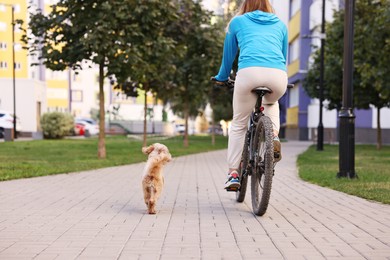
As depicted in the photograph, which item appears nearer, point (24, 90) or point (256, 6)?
point (256, 6)

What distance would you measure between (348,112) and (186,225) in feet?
17.3

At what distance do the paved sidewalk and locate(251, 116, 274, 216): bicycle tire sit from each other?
18 cm

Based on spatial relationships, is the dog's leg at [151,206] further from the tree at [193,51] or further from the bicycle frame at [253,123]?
the tree at [193,51]

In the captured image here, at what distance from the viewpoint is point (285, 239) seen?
184 inches

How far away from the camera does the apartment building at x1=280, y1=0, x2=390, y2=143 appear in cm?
3758

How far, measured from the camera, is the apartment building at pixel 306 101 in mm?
37584

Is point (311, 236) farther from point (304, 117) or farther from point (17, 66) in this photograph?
point (17, 66)

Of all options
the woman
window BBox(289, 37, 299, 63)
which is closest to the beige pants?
the woman

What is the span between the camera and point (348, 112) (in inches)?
386

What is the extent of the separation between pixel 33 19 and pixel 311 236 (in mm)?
13099

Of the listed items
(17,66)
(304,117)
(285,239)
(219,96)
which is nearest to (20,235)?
(285,239)

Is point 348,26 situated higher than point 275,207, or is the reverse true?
point 348,26

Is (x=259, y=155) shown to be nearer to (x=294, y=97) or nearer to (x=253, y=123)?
(x=253, y=123)

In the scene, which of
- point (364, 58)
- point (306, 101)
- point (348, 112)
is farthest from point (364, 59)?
point (306, 101)
